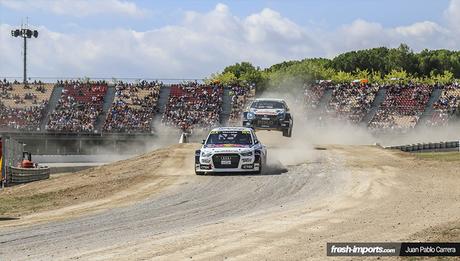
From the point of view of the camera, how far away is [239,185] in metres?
19.6

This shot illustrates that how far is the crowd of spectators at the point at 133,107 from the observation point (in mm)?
64206

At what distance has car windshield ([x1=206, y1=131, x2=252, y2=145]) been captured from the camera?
23297 mm

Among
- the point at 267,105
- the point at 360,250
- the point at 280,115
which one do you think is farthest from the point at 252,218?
the point at 267,105

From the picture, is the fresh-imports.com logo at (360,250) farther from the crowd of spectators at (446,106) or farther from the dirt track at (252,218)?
the crowd of spectators at (446,106)

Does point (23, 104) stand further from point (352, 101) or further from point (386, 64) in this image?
point (386, 64)

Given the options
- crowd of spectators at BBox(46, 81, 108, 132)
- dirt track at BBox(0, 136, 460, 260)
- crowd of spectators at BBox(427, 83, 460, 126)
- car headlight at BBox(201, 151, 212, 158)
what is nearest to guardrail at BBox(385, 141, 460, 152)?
crowd of spectators at BBox(427, 83, 460, 126)

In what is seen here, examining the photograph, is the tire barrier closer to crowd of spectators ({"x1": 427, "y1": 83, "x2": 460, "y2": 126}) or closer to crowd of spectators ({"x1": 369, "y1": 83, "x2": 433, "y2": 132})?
crowd of spectators ({"x1": 369, "y1": 83, "x2": 433, "y2": 132})

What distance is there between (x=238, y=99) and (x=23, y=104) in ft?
68.7

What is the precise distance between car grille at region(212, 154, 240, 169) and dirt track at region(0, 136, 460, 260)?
2.33 ft

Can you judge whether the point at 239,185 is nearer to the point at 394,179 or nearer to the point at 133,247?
the point at 394,179

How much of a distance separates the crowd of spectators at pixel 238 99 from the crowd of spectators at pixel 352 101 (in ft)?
26.9

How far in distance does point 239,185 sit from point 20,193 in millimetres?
7452

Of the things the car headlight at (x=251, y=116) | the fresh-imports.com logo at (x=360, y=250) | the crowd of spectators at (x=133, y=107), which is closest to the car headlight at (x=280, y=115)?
the car headlight at (x=251, y=116)

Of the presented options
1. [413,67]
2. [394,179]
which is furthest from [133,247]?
[413,67]
